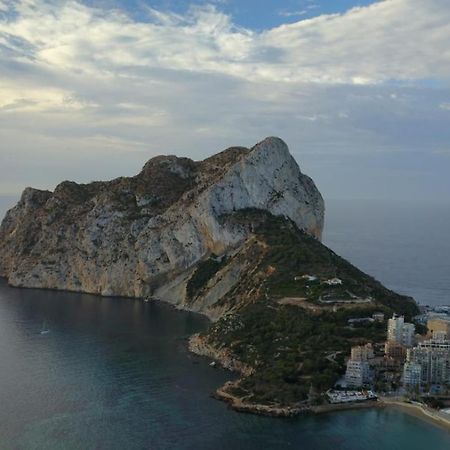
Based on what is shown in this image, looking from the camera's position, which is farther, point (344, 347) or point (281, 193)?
point (281, 193)

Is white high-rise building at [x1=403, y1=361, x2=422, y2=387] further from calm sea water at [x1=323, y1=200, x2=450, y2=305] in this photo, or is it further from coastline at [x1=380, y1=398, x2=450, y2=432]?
calm sea water at [x1=323, y1=200, x2=450, y2=305]

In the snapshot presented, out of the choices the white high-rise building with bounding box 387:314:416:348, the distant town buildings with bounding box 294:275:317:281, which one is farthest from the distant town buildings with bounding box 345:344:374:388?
the distant town buildings with bounding box 294:275:317:281

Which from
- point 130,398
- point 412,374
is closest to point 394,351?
point 412,374

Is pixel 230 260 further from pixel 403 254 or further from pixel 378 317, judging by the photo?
pixel 403 254

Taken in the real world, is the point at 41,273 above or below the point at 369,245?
below

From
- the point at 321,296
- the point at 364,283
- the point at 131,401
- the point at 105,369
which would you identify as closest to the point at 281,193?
the point at 364,283

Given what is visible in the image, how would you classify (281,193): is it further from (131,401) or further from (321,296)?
(131,401)
